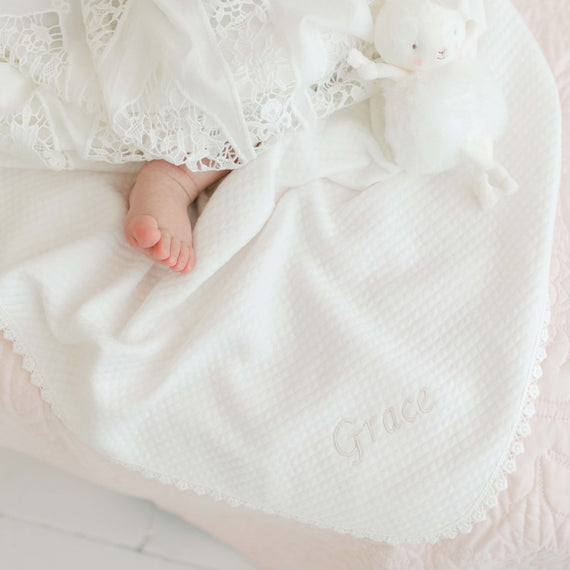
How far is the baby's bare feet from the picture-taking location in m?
0.81

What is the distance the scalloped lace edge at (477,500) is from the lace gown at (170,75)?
0.28 meters

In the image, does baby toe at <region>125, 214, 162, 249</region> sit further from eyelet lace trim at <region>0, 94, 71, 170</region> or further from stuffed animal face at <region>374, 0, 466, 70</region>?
stuffed animal face at <region>374, 0, 466, 70</region>

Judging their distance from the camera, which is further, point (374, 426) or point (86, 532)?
point (86, 532)

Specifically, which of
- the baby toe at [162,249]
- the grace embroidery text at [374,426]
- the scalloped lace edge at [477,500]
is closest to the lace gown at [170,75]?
the baby toe at [162,249]

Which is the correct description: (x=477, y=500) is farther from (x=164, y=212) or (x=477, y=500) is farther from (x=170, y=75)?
(x=170, y=75)

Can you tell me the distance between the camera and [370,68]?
2.70 ft

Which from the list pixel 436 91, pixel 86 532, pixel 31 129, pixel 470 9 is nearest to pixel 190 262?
pixel 31 129

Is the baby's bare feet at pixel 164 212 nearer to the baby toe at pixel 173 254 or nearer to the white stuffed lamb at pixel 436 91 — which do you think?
the baby toe at pixel 173 254

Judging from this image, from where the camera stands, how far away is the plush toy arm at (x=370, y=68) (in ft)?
2.69

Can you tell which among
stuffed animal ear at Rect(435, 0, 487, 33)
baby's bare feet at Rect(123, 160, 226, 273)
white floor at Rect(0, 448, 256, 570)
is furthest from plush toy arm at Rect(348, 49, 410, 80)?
white floor at Rect(0, 448, 256, 570)

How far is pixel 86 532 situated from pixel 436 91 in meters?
0.98

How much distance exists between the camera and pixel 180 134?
2.72 feet

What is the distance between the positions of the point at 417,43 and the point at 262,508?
63 cm

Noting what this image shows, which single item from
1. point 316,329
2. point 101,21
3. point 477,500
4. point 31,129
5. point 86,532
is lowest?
point 86,532
